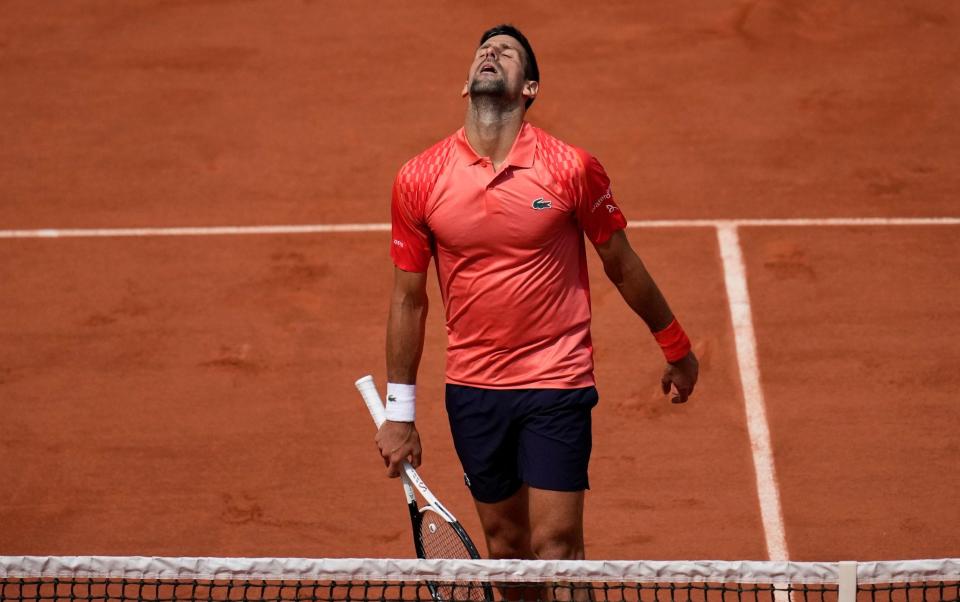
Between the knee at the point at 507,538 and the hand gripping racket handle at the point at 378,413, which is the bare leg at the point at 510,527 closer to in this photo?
the knee at the point at 507,538

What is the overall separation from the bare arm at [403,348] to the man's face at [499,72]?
76 centimetres

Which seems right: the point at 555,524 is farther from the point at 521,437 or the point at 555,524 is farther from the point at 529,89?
the point at 529,89

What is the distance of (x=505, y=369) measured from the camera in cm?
521

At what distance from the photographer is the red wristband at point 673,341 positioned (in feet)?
17.6

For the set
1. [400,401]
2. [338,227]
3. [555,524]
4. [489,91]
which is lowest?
[555,524]

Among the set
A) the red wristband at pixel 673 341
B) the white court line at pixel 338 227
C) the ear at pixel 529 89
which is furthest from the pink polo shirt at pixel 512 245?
the white court line at pixel 338 227

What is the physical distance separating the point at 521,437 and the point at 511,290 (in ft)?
1.95

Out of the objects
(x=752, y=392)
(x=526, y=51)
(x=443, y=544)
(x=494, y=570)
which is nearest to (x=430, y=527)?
(x=443, y=544)

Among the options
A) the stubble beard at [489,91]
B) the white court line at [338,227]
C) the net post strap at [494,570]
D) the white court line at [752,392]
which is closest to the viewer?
the net post strap at [494,570]

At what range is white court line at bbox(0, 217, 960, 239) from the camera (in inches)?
357

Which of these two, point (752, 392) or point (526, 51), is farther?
point (752, 392)

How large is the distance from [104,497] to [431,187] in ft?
10.3

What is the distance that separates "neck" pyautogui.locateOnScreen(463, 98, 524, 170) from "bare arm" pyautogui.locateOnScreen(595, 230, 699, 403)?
527mm

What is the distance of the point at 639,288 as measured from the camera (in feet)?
17.2
